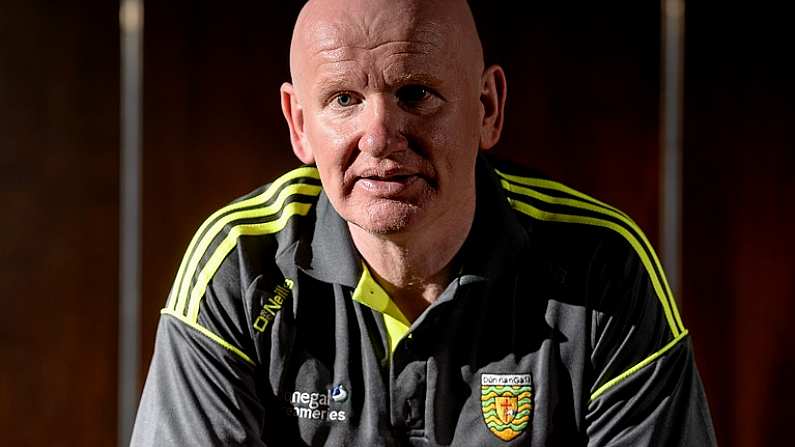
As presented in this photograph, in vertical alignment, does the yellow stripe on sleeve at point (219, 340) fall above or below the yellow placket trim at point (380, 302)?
below

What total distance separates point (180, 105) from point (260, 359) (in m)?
1.50

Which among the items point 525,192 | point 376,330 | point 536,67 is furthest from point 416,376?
point 536,67

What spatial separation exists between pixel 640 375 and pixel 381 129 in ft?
1.34

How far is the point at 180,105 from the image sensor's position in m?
2.70

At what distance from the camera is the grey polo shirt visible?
4.22ft

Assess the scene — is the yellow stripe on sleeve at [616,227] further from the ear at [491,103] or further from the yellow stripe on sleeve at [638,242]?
the ear at [491,103]

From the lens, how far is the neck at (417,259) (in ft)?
4.34

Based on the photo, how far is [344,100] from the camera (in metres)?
1.23

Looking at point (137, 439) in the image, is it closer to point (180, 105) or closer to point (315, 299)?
point (315, 299)
